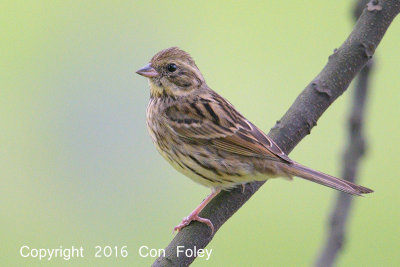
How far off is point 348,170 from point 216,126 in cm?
104

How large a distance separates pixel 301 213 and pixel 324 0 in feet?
8.85

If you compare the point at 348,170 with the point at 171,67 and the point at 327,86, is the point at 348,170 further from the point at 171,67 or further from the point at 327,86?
the point at 171,67

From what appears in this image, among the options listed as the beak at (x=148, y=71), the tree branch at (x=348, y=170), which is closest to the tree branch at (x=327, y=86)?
the tree branch at (x=348, y=170)

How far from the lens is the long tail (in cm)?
376

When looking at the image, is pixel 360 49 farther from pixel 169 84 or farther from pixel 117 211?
pixel 117 211

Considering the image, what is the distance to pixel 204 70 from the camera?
709 cm

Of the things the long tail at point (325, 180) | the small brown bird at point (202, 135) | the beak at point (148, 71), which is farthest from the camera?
the beak at point (148, 71)

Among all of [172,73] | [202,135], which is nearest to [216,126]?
[202,135]

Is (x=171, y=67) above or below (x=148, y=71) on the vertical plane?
above

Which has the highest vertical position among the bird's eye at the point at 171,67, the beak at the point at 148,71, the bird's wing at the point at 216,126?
the bird's eye at the point at 171,67

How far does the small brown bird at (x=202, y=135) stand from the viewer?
4.36 m

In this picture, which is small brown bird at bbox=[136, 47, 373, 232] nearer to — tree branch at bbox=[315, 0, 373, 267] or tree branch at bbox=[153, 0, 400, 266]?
tree branch at bbox=[153, 0, 400, 266]

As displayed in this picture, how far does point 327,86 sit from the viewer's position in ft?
13.8

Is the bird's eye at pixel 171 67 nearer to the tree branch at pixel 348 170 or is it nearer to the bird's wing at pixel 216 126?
the bird's wing at pixel 216 126
